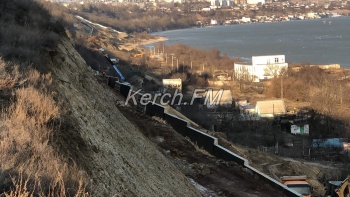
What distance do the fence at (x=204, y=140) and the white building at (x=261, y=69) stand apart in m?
34.2

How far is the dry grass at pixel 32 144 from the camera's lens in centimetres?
319

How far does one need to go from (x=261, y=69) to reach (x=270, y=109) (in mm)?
17280

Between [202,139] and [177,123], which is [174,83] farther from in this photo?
[202,139]

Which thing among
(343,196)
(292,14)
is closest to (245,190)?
(343,196)

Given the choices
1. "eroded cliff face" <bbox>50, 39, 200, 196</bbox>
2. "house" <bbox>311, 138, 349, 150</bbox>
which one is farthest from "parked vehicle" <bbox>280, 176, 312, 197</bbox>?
"house" <bbox>311, 138, 349, 150</bbox>

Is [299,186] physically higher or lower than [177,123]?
lower

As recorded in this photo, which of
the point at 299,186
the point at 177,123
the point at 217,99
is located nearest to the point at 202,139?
the point at 177,123

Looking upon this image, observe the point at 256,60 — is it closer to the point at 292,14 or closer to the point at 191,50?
the point at 191,50

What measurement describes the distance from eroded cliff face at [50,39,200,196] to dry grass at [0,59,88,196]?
29 cm

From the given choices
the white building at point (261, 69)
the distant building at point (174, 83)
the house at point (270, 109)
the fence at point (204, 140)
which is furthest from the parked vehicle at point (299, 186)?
the white building at point (261, 69)

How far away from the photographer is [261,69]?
1989 inches

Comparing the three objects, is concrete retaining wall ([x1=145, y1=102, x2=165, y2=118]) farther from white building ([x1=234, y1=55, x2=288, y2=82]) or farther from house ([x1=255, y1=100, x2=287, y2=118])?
white building ([x1=234, y1=55, x2=288, y2=82])

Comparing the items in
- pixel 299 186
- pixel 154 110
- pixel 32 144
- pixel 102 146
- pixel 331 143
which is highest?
pixel 32 144

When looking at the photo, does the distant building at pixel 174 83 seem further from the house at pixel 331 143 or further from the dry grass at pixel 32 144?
the dry grass at pixel 32 144
